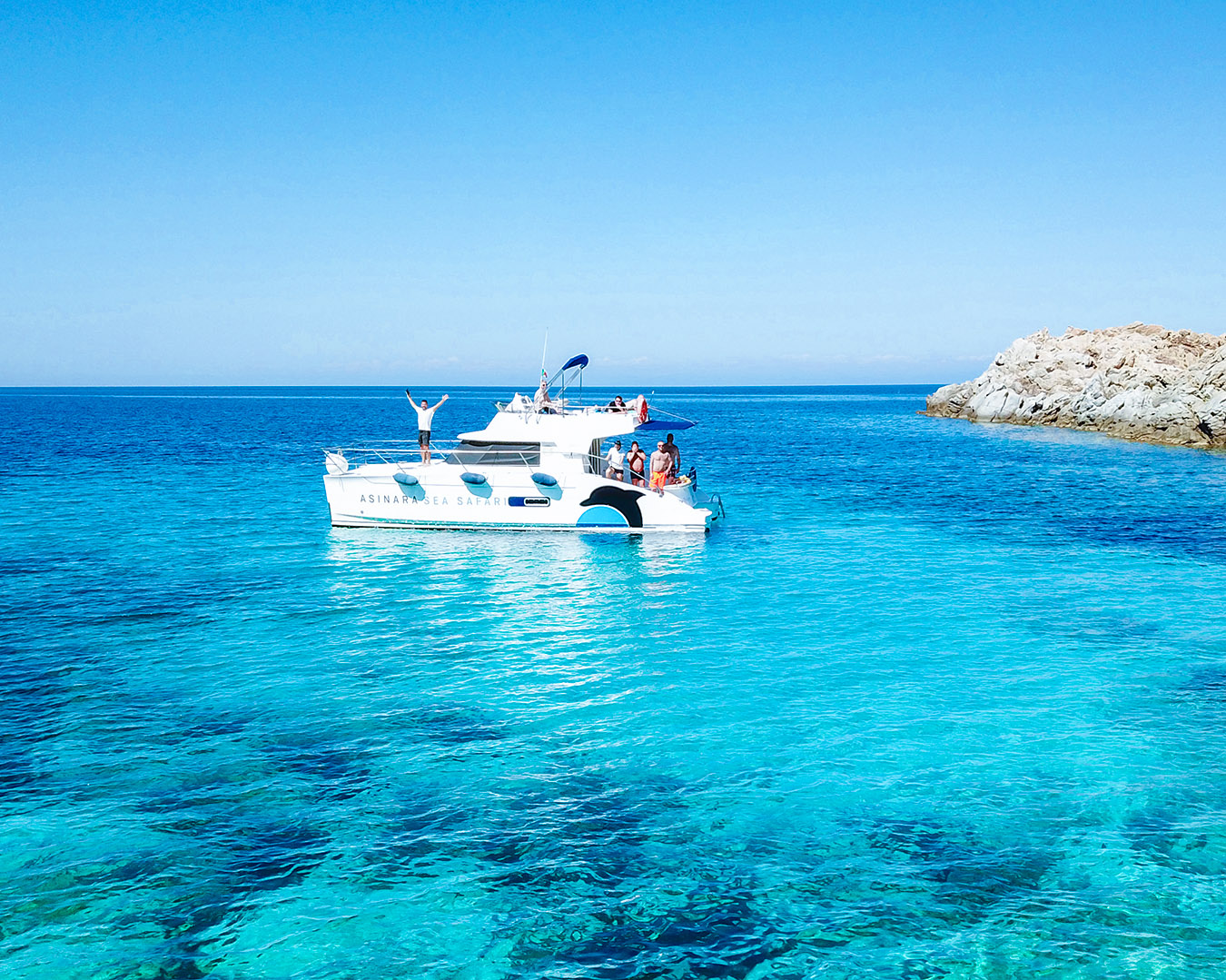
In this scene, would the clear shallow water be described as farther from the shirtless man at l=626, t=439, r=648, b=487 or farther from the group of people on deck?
the shirtless man at l=626, t=439, r=648, b=487

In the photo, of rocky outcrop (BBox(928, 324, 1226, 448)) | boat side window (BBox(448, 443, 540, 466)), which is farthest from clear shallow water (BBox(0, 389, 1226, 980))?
rocky outcrop (BBox(928, 324, 1226, 448))

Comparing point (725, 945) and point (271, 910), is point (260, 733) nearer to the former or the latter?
point (271, 910)

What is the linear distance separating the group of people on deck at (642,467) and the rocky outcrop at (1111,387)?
4634cm

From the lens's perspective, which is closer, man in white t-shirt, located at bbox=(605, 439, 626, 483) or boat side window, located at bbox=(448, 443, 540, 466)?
boat side window, located at bbox=(448, 443, 540, 466)

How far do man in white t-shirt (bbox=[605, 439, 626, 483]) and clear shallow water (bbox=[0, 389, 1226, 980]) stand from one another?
281cm

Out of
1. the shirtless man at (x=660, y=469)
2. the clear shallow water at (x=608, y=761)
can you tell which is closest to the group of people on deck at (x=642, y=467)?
the shirtless man at (x=660, y=469)

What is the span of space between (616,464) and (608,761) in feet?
54.5

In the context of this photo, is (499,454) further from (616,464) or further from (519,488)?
(616,464)

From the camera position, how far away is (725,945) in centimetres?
759

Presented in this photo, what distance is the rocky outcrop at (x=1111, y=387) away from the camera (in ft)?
193

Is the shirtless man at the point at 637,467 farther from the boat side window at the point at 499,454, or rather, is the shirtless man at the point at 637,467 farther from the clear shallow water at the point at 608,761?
the boat side window at the point at 499,454

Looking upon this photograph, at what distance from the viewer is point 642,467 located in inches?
1099

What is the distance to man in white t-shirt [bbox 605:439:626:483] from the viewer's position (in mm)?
27281

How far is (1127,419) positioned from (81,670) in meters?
73.5
